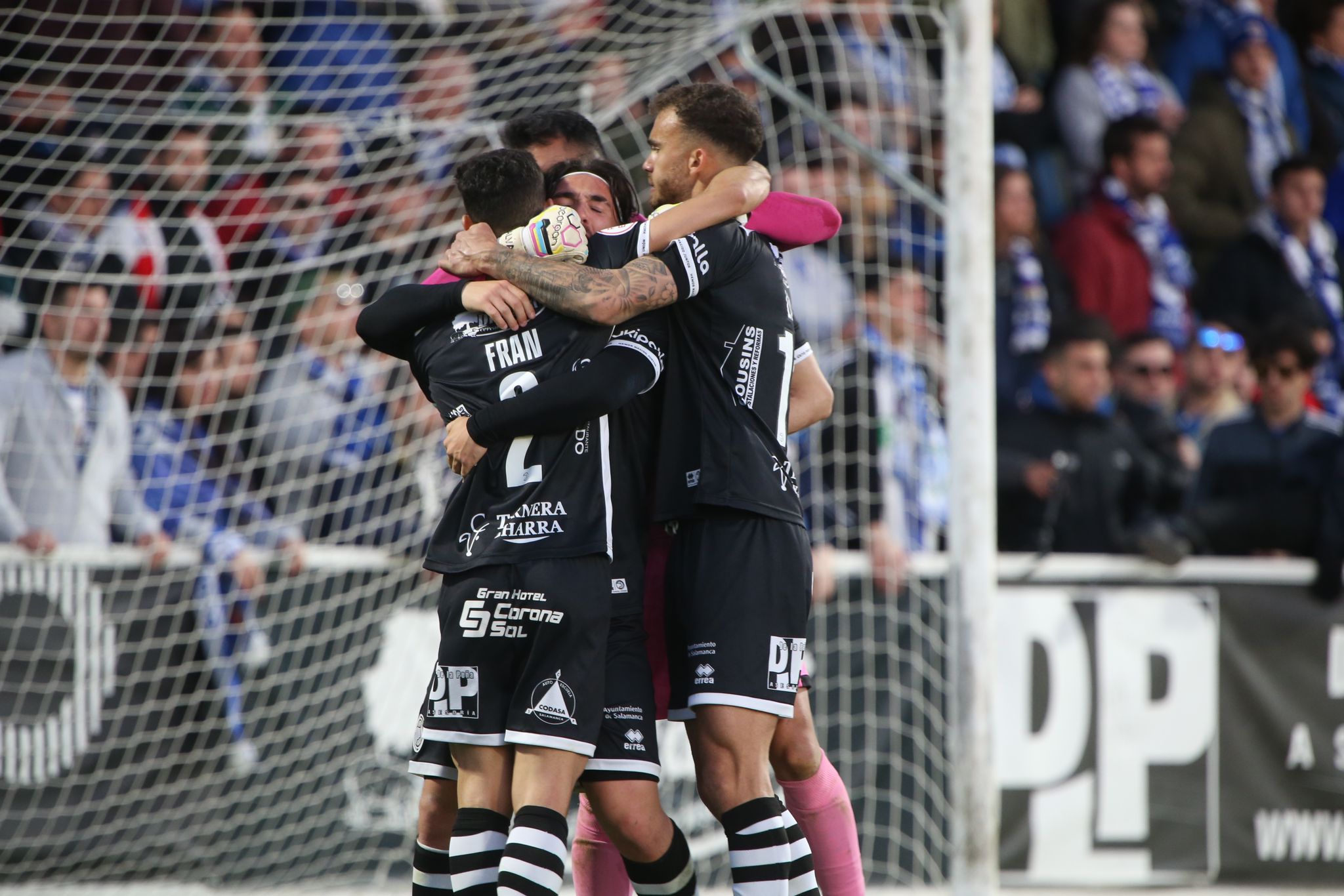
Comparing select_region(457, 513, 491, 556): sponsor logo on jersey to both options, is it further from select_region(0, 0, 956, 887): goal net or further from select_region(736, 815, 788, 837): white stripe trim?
select_region(0, 0, 956, 887): goal net

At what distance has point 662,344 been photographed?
3.54 m

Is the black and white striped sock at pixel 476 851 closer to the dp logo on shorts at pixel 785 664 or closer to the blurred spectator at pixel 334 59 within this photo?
the dp logo on shorts at pixel 785 664

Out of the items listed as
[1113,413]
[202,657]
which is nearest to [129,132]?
[202,657]

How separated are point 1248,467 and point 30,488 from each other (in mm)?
5365

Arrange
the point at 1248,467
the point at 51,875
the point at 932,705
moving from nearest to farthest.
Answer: the point at 51,875
the point at 932,705
the point at 1248,467

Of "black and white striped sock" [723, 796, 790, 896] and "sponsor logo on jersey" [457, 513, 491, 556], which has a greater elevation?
"sponsor logo on jersey" [457, 513, 491, 556]

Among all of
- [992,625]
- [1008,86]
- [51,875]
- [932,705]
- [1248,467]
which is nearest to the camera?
[992,625]

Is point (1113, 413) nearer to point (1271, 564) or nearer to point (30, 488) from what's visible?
point (1271, 564)

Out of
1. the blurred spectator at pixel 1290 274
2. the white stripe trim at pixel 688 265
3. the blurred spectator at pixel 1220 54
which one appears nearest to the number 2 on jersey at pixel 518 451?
the white stripe trim at pixel 688 265

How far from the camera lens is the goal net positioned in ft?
18.6

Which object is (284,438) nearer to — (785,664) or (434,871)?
(434,871)

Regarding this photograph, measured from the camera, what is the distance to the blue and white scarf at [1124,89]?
9.11 metres

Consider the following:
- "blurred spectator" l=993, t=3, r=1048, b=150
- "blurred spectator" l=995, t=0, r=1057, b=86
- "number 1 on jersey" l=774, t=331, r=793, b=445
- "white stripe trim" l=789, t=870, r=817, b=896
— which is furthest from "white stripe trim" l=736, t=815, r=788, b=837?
"blurred spectator" l=995, t=0, r=1057, b=86

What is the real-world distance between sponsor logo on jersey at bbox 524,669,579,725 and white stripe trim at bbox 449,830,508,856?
298 mm
